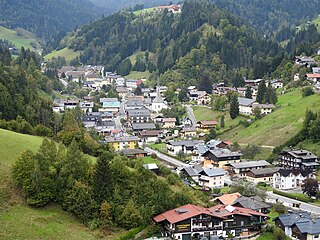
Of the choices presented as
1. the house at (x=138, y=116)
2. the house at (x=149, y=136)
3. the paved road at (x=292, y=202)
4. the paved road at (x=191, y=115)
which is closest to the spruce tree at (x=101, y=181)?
the paved road at (x=292, y=202)

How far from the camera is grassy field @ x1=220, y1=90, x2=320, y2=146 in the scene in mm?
68125

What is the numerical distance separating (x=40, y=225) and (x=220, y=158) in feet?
106

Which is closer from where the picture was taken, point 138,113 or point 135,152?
point 135,152

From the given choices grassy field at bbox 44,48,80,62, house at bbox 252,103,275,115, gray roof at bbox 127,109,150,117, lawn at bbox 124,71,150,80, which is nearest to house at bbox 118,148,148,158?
house at bbox 252,103,275,115

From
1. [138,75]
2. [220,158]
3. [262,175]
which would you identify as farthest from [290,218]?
[138,75]

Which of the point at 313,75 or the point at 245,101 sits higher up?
the point at 313,75

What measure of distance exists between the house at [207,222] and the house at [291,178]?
1490 cm

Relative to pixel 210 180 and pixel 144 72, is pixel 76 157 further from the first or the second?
pixel 144 72

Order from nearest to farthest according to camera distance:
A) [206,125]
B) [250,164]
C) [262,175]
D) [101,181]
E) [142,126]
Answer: [101,181]
[262,175]
[250,164]
[206,125]
[142,126]

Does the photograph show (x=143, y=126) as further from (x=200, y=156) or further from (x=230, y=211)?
(x=230, y=211)

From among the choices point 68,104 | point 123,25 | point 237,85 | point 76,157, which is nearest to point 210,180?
point 76,157

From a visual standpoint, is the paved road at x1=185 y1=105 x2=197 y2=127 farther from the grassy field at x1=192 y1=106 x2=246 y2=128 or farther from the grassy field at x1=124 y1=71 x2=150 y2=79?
the grassy field at x1=124 y1=71 x2=150 y2=79

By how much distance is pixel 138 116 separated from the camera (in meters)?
92.1

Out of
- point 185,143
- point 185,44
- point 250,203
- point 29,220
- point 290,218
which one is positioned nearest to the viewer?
point 29,220
